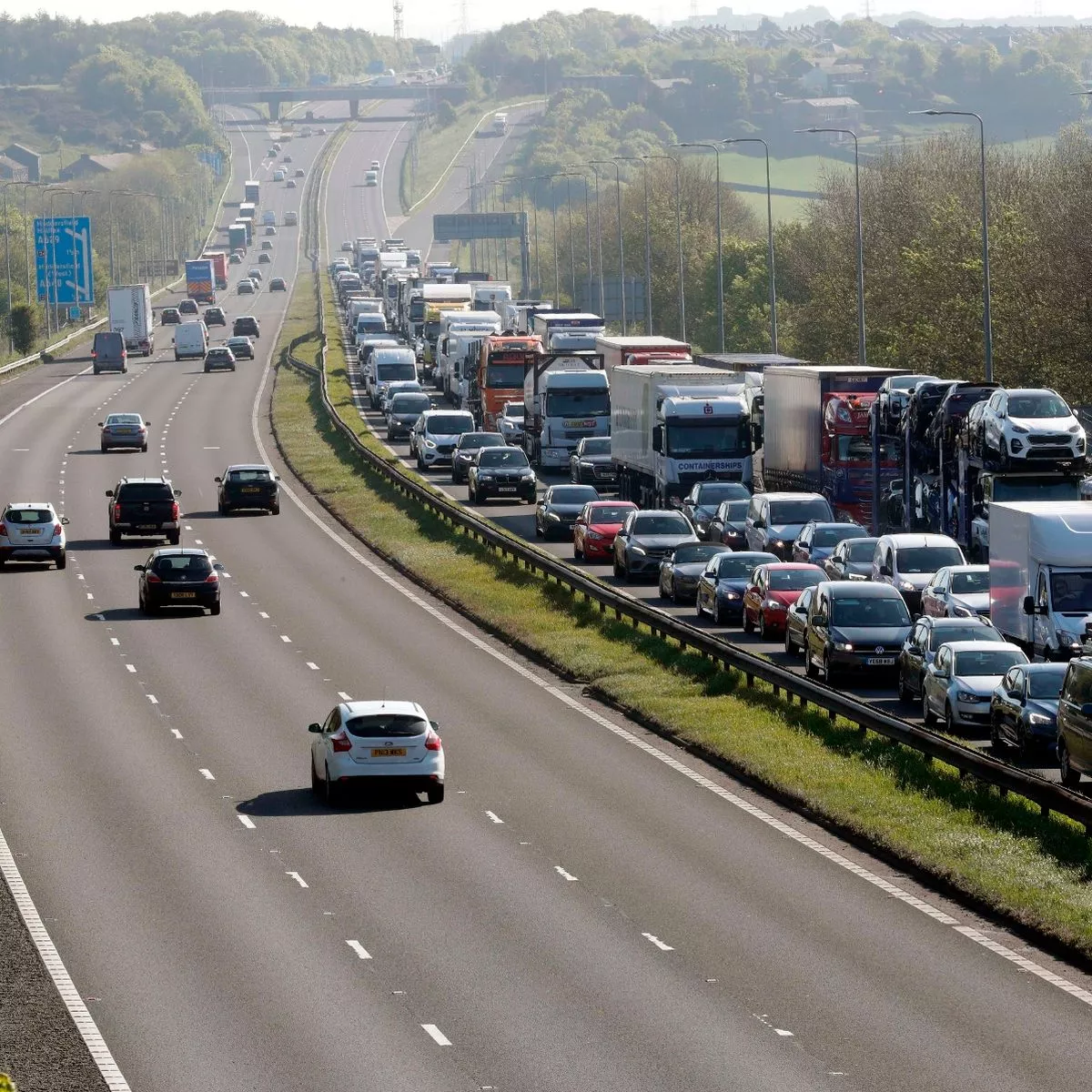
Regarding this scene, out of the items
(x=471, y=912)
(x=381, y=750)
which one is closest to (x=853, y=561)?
(x=381, y=750)

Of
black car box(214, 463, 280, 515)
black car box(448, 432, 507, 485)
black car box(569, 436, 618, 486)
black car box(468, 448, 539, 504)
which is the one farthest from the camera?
black car box(448, 432, 507, 485)

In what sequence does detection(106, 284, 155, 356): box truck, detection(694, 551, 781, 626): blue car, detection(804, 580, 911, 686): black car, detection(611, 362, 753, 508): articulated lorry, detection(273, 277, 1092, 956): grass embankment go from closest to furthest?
detection(273, 277, 1092, 956): grass embankment
detection(804, 580, 911, 686): black car
detection(694, 551, 781, 626): blue car
detection(611, 362, 753, 508): articulated lorry
detection(106, 284, 155, 356): box truck

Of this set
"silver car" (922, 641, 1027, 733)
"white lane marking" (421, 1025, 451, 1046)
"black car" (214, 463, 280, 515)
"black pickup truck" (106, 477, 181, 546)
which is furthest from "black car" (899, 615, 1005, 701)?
"black car" (214, 463, 280, 515)

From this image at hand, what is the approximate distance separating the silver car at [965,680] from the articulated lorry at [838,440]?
20675 mm

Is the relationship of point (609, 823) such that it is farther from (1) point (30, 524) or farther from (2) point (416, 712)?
(1) point (30, 524)

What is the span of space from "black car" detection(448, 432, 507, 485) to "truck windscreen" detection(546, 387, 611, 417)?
2104 mm

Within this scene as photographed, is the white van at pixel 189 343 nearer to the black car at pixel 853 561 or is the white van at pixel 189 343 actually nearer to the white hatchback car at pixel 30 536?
the white hatchback car at pixel 30 536

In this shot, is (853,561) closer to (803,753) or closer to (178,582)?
(178,582)

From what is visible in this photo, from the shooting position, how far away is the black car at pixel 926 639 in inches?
1388

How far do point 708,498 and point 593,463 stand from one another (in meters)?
13.9

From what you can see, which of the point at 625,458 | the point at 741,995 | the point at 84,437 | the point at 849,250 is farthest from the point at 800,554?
the point at 849,250

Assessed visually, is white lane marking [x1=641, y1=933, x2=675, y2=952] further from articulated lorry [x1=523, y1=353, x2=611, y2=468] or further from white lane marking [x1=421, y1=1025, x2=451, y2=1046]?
articulated lorry [x1=523, y1=353, x2=611, y2=468]

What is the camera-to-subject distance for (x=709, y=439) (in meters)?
61.7

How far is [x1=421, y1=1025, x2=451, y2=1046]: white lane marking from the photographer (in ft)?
60.7
